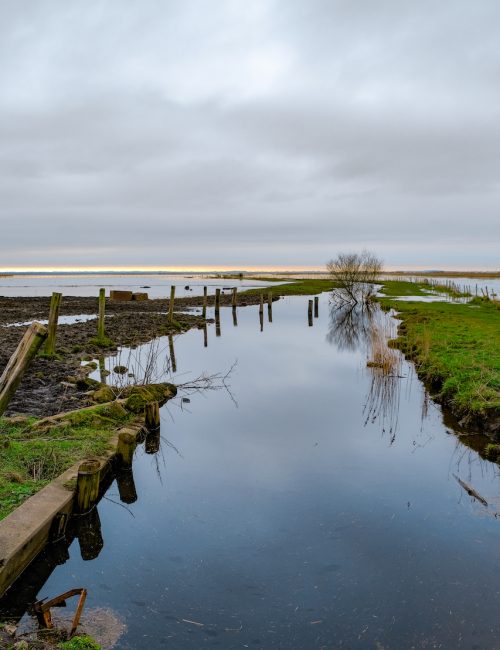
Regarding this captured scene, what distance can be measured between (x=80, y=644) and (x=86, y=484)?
3.07 metres

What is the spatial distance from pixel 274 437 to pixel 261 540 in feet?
17.3

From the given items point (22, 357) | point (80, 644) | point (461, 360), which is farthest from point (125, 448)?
point (461, 360)

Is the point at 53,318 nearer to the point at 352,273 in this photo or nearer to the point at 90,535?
the point at 90,535

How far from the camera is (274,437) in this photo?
12812mm

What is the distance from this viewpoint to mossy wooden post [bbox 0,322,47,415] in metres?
5.71

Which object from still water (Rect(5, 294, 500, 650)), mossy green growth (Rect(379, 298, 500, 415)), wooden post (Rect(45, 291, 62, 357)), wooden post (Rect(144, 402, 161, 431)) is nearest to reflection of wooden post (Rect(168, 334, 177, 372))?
wooden post (Rect(45, 291, 62, 357))

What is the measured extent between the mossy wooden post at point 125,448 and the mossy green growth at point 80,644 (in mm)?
5074

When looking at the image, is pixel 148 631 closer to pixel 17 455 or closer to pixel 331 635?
pixel 331 635

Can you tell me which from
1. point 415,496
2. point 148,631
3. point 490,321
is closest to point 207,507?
point 148,631

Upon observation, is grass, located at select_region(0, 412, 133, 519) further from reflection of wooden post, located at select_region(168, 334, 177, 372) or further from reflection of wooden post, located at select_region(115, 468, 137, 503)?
reflection of wooden post, located at select_region(168, 334, 177, 372)

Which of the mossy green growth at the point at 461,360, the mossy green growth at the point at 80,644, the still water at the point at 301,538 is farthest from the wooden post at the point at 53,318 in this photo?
the mossy green growth at the point at 80,644

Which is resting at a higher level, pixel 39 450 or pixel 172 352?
pixel 39 450

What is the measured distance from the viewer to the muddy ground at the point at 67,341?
→ 534 inches

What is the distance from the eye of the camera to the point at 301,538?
301 inches
